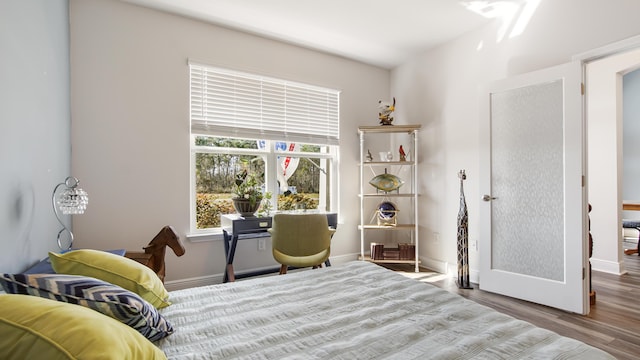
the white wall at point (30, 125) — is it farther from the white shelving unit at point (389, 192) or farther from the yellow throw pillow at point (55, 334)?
the white shelving unit at point (389, 192)

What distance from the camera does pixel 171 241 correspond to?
93.7 inches

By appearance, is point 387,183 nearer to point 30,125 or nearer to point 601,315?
point 601,315

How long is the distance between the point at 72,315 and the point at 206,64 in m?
2.90

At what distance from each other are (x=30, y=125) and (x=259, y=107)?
2078mm

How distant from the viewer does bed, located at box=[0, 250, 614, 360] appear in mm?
746

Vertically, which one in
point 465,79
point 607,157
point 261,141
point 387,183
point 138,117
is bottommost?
point 387,183

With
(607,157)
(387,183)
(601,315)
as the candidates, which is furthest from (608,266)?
(387,183)

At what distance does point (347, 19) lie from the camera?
3174 mm

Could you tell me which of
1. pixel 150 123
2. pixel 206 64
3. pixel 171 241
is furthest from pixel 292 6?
pixel 171 241

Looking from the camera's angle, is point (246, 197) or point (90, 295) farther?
point (246, 197)

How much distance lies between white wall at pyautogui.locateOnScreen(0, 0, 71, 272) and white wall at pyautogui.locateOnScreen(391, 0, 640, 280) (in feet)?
11.7

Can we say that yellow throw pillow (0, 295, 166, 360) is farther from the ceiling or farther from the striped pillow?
the ceiling

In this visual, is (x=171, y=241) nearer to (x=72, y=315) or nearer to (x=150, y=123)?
(x=150, y=123)

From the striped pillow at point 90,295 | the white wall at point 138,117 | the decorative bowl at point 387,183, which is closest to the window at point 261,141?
the white wall at point 138,117
